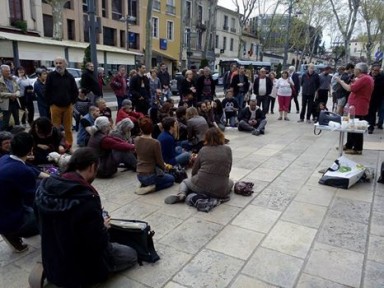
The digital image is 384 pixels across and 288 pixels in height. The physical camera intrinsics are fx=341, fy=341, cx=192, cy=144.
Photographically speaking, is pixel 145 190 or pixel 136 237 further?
pixel 145 190

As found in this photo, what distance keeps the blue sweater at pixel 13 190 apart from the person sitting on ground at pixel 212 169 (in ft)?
5.73

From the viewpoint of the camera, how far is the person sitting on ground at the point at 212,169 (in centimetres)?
412

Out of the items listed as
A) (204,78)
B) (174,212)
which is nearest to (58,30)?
(204,78)

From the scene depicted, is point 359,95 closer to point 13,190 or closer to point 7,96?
point 13,190

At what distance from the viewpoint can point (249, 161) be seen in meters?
6.42

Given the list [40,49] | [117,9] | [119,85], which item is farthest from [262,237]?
[117,9]

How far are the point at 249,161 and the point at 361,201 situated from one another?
2.27 metres

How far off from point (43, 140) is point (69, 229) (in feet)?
9.63

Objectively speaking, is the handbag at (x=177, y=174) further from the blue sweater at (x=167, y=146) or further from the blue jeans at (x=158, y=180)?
Answer: the blue sweater at (x=167, y=146)

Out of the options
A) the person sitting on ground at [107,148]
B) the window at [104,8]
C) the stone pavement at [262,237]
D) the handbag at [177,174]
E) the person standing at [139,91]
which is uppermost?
the window at [104,8]

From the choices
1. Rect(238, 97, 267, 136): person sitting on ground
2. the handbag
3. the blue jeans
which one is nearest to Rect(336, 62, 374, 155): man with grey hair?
Rect(238, 97, 267, 136): person sitting on ground

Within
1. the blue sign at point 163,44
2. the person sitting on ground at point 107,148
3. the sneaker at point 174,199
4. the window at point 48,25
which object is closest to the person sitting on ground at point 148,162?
the sneaker at point 174,199

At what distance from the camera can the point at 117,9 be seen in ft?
108

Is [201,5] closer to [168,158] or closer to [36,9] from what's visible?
[36,9]
